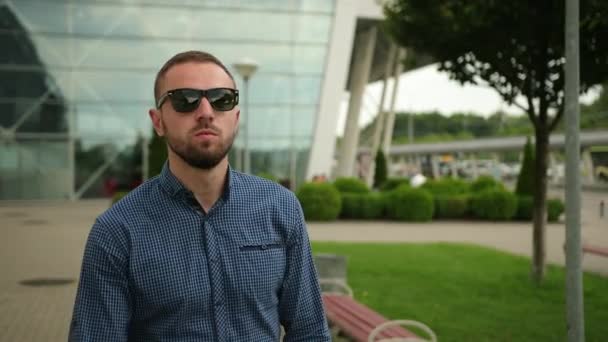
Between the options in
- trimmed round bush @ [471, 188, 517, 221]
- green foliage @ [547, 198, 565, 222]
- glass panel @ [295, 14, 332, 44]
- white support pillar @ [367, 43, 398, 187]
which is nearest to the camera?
green foliage @ [547, 198, 565, 222]

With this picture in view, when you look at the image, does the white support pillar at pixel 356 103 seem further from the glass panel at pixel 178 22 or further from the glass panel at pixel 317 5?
the glass panel at pixel 178 22

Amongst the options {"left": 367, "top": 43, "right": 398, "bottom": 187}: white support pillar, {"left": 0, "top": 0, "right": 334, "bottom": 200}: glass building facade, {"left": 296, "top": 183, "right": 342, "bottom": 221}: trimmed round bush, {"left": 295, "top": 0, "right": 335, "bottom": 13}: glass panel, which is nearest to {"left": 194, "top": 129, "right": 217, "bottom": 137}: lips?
{"left": 296, "top": 183, "right": 342, "bottom": 221}: trimmed round bush

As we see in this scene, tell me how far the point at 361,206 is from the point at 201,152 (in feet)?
64.2

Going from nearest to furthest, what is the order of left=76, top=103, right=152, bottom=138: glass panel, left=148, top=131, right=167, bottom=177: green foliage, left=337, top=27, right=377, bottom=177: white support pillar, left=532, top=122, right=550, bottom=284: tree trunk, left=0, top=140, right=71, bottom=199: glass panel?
1. left=532, top=122, right=550, bottom=284: tree trunk
2. left=148, top=131, right=167, bottom=177: green foliage
3. left=0, top=140, right=71, bottom=199: glass panel
4. left=76, top=103, right=152, bottom=138: glass panel
5. left=337, top=27, right=377, bottom=177: white support pillar

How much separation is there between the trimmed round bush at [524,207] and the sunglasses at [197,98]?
20.4 metres

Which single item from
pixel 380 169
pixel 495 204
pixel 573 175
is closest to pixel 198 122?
pixel 573 175

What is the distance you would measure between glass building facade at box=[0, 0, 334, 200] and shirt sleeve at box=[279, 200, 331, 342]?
24.9m

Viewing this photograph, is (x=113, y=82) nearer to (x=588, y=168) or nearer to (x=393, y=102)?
(x=393, y=102)

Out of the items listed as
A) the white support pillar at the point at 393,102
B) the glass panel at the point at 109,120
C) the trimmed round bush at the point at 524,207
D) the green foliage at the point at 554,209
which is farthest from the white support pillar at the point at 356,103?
the green foliage at the point at 554,209

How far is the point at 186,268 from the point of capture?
76.5 inches

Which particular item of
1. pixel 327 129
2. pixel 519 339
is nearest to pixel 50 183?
pixel 327 129

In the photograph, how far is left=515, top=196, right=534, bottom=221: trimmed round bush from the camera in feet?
69.7

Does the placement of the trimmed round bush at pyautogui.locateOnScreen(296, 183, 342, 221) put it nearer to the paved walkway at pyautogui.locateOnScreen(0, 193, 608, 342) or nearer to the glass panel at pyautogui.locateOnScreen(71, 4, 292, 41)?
the paved walkway at pyautogui.locateOnScreen(0, 193, 608, 342)

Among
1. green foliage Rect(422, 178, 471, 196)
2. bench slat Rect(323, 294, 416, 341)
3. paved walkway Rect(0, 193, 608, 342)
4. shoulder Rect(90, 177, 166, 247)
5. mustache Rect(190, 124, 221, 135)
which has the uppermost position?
mustache Rect(190, 124, 221, 135)
